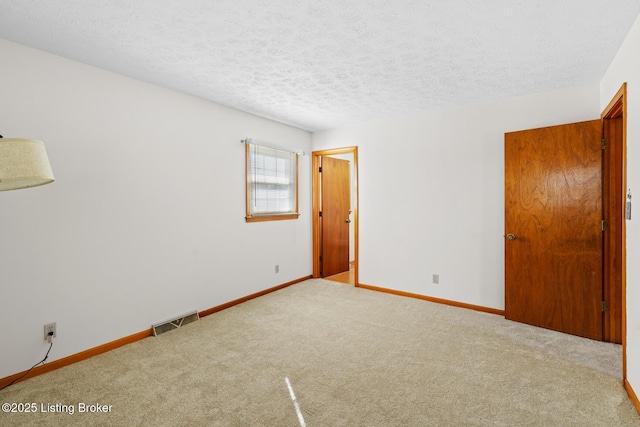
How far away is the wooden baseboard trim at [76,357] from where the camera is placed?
223cm

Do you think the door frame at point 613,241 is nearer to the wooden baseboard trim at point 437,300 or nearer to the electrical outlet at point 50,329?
the wooden baseboard trim at point 437,300

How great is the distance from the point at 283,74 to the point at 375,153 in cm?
201

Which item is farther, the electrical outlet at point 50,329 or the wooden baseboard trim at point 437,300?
the wooden baseboard trim at point 437,300

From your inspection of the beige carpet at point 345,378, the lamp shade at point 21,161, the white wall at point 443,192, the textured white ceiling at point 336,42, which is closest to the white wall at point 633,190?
the textured white ceiling at point 336,42

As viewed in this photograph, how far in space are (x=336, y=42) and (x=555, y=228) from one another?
8.78 feet

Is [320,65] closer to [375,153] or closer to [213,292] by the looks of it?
[375,153]

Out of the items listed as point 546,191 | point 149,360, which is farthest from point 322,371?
point 546,191

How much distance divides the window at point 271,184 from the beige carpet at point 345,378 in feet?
4.96

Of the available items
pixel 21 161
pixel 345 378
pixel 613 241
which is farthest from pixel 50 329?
pixel 613 241

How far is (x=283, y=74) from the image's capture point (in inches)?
110

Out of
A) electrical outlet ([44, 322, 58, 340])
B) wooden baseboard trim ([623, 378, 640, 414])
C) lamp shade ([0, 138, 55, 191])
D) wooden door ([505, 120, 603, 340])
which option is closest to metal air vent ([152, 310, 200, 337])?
electrical outlet ([44, 322, 58, 340])

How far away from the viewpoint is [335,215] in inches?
217

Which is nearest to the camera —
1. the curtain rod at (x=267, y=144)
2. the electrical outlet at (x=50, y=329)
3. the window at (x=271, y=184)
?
the electrical outlet at (x=50, y=329)

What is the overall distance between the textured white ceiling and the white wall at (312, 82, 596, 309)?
31cm
